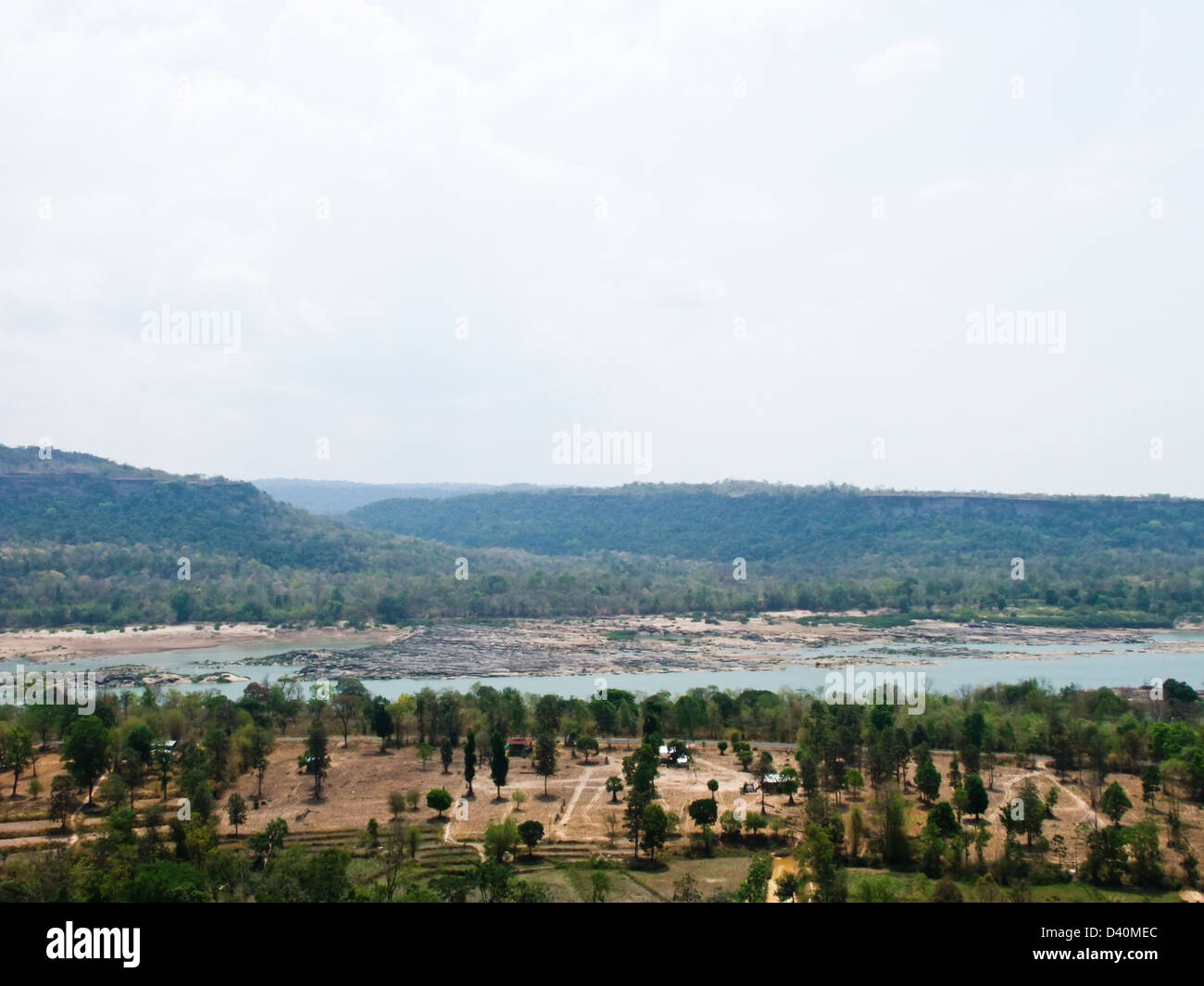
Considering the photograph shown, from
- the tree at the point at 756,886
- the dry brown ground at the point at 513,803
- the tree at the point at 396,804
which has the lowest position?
the dry brown ground at the point at 513,803

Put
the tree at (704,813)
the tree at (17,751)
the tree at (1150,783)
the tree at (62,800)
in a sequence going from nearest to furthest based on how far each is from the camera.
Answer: the tree at (704,813)
the tree at (62,800)
the tree at (1150,783)
the tree at (17,751)

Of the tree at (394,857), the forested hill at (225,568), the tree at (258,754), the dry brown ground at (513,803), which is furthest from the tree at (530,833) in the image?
the forested hill at (225,568)

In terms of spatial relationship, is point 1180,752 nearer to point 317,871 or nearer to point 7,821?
point 317,871

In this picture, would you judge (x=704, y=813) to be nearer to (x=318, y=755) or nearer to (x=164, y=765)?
(x=318, y=755)

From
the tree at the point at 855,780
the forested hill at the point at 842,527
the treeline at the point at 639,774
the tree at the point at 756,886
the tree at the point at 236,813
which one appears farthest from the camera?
the forested hill at the point at 842,527

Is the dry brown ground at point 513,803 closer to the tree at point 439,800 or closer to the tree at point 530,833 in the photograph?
the tree at point 439,800

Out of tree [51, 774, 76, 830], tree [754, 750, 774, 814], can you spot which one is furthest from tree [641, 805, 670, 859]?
tree [51, 774, 76, 830]

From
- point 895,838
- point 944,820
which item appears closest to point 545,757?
point 895,838
